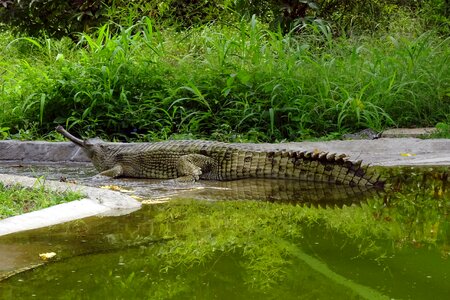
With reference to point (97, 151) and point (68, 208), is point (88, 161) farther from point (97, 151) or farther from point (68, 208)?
point (68, 208)

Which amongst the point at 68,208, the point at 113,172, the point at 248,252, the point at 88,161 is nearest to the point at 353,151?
the point at 113,172

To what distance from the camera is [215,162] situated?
6.44 m

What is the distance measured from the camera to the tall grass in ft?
26.2

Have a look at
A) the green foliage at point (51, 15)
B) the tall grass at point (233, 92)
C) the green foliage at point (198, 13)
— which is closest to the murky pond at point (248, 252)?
the tall grass at point (233, 92)

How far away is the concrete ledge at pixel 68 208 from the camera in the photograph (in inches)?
151

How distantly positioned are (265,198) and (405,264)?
2.02m

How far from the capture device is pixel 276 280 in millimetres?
2863

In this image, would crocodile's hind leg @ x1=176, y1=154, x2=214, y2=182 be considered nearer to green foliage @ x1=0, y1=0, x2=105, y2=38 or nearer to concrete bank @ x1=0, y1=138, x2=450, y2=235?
concrete bank @ x1=0, y1=138, x2=450, y2=235

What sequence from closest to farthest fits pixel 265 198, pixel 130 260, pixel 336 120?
pixel 130 260
pixel 265 198
pixel 336 120

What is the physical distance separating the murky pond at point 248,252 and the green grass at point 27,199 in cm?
30

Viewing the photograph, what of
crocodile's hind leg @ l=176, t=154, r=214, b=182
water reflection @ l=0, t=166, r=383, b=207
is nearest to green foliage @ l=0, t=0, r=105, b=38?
water reflection @ l=0, t=166, r=383, b=207

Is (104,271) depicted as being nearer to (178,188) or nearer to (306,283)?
(306,283)

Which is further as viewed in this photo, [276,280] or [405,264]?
[405,264]

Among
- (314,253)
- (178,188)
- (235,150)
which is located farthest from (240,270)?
(235,150)
